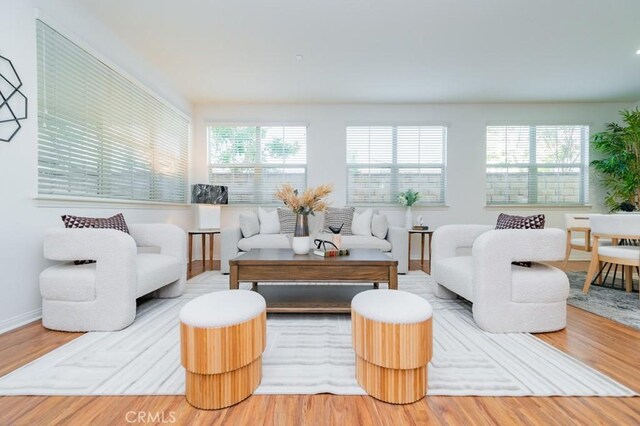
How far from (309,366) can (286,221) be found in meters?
2.72

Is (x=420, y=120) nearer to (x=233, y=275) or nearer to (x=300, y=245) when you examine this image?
(x=300, y=245)

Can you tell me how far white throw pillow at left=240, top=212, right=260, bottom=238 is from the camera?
12.1 ft

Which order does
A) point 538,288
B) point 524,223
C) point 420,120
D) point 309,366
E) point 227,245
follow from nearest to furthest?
point 309,366 → point 538,288 → point 524,223 → point 227,245 → point 420,120

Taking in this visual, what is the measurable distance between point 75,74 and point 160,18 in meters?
0.90

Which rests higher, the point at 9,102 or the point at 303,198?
the point at 9,102

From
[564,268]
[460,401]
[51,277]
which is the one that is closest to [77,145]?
[51,277]

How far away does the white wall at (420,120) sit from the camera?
4656mm

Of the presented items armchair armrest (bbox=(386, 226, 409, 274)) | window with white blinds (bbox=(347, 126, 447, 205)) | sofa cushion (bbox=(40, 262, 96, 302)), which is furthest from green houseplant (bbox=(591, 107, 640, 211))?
sofa cushion (bbox=(40, 262, 96, 302))

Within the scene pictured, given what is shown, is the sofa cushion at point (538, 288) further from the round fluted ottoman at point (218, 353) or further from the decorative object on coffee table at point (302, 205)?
the round fluted ottoman at point (218, 353)

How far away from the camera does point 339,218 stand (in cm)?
402

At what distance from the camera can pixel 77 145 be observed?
2447 millimetres

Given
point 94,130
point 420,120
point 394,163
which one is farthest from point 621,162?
point 94,130

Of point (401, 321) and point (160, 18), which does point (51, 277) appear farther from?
point (160, 18)

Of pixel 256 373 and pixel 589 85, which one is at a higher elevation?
pixel 589 85
